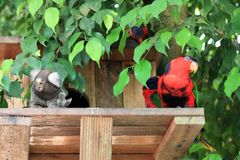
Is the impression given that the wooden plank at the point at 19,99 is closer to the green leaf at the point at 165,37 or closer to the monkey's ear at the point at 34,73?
the monkey's ear at the point at 34,73

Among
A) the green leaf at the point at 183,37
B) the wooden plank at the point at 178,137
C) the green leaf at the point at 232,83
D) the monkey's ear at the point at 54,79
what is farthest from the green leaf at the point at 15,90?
the green leaf at the point at 232,83

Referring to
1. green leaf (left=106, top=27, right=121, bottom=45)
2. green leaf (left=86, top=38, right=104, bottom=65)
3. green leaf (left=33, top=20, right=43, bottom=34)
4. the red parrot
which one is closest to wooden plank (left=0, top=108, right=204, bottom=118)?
green leaf (left=86, top=38, right=104, bottom=65)

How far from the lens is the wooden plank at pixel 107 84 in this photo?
3492mm

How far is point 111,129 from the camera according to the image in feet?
8.77

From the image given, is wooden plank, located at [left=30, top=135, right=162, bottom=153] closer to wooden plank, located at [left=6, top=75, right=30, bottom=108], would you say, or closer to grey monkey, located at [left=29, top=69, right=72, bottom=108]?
grey monkey, located at [left=29, top=69, right=72, bottom=108]

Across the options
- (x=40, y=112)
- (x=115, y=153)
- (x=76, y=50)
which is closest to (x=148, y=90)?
(x=115, y=153)

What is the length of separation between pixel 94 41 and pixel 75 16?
13.2 inches

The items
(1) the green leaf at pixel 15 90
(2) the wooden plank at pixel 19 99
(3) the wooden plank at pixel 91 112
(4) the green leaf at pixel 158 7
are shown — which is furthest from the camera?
(2) the wooden plank at pixel 19 99

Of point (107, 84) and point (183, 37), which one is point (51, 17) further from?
point (107, 84)

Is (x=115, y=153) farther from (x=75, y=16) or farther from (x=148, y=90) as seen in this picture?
(x=75, y=16)

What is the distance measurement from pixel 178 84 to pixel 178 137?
0.40 metres

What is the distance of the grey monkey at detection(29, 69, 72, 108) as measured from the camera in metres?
2.96

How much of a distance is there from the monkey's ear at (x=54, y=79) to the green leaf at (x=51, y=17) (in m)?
0.21

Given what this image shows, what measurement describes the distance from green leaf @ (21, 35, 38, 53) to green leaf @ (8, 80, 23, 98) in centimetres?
16
